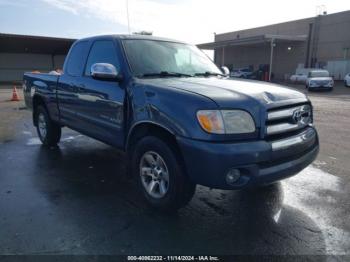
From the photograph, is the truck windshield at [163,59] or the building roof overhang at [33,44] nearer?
the truck windshield at [163,59]

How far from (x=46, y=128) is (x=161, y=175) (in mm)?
3797

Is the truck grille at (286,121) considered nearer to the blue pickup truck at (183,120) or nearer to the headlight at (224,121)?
the blue pickup truck at (183,120)

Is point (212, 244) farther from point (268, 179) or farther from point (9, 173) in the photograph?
point (9, 173)

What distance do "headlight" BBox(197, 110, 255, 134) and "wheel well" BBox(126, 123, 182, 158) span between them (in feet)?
1.36

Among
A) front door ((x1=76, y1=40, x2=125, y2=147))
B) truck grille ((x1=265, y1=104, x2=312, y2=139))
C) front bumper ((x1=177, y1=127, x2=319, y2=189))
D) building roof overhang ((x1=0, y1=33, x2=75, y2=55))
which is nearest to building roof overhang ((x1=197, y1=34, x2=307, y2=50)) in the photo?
building roof overhang ((x1=0, y1=33, x2=75, y2=55))

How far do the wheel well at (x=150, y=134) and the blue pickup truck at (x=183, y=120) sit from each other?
11 millimetres

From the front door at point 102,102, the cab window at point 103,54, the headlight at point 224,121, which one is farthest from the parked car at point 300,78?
the headlight at point 224,121

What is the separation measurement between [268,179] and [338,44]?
42.6m

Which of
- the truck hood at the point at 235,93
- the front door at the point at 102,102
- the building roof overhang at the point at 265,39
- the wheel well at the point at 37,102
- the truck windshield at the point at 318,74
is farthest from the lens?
the building roof overhang at the point at 265,39

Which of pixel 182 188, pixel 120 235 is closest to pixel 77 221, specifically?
pixel 120 235

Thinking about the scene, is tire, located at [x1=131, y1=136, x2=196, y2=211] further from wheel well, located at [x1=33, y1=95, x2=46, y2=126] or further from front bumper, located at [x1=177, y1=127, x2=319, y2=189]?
wheel well, located at [x1=33, y1=95, x2=46, y2=126]

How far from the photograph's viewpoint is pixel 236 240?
3.05 meters

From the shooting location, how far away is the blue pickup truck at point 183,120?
9.75 ft

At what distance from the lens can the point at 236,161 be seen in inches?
114
